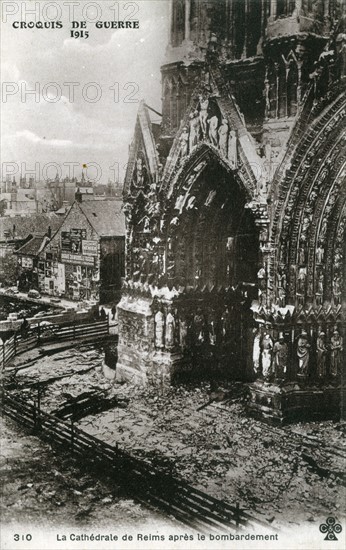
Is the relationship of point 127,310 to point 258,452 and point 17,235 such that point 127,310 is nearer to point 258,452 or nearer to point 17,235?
point 258,452

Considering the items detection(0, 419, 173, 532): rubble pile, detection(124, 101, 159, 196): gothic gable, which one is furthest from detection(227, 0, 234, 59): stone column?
detection(0, 419, 173, 532): rubble pile

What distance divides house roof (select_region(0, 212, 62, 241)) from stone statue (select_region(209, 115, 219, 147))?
8.68 metres

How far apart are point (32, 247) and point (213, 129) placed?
37.4 ft

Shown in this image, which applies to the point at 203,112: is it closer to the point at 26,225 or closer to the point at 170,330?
the point at 170,330

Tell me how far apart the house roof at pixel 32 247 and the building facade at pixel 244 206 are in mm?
7876

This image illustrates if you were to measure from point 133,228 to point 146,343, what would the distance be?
2.89m

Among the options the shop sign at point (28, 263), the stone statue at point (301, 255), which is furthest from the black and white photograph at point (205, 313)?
the shop sign at point (28, 263)

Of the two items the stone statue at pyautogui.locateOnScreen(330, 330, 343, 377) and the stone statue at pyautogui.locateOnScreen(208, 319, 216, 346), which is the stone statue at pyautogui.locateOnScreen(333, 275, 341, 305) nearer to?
the stone statue at pyautogui.locateOnScreen(330, 330, 343, 377)

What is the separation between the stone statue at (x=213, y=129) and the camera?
11.6 meters

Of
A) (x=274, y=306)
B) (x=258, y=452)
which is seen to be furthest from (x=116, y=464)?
(x=274, y=306)

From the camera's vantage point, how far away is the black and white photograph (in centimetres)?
831

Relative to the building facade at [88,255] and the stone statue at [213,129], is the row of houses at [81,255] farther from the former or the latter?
the stone statue at [213,129]

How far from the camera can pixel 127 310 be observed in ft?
45.8

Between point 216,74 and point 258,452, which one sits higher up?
point 216,74
